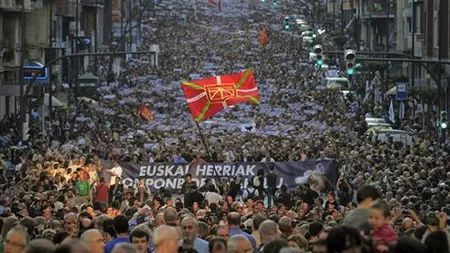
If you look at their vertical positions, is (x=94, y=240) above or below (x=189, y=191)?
above

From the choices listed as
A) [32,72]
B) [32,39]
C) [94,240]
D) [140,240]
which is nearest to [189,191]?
[140,240]

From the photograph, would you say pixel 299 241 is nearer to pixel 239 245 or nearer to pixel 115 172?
pixel 239 245

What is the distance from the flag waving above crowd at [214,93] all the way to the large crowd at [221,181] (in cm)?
159

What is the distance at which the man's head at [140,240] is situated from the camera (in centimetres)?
1612

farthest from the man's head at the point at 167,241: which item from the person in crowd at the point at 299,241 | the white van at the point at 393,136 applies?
the white van at the point at 393,136

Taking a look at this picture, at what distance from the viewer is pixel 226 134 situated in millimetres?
55188

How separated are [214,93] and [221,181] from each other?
177cm

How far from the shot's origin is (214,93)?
1442 inches

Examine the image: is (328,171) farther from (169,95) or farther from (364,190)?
(169,95)

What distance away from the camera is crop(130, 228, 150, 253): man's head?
16.1m

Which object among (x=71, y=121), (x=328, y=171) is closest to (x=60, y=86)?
(x=71, y=121)

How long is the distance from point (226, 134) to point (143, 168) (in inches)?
662

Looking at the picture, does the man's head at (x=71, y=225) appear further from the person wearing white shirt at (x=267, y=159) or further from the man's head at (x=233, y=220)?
the person wearing white shirt at (x=267, y=159)

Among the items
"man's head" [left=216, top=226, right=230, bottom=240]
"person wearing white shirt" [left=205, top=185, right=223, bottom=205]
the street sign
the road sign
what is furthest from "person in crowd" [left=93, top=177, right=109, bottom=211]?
the street sign
